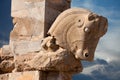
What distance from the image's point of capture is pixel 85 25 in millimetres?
6859

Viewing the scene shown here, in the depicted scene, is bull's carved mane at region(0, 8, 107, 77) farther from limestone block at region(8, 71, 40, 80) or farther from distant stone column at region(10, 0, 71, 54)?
distant stone column at region(10, 0, 71, 54)

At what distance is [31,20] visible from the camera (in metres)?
7.44

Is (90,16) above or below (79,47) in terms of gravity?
above

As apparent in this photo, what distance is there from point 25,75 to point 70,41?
1129 mm

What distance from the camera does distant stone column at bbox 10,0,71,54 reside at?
7.23m

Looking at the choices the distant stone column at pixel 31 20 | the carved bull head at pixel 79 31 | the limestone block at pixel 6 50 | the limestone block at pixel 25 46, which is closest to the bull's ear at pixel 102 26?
the carved bull head at pixel 79 31

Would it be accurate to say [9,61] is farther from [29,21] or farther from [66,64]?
[66,64]

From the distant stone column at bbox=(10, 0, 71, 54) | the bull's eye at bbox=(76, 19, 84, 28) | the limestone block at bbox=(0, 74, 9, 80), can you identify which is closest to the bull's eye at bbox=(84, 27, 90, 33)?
the bull's eye at bbox=(76, 19, 84, 28)

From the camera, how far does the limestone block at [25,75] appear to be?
705 centimetres

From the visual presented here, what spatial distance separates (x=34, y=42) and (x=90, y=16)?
1243 mm

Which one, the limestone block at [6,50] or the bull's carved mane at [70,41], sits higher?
the bull's carved mane at [70,41]

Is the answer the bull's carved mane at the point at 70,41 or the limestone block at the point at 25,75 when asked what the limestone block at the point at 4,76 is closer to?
the limestone block at the point at 25,75

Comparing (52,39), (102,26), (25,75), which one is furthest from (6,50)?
(102,26)

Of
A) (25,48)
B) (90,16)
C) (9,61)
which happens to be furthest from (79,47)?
(9,61)
